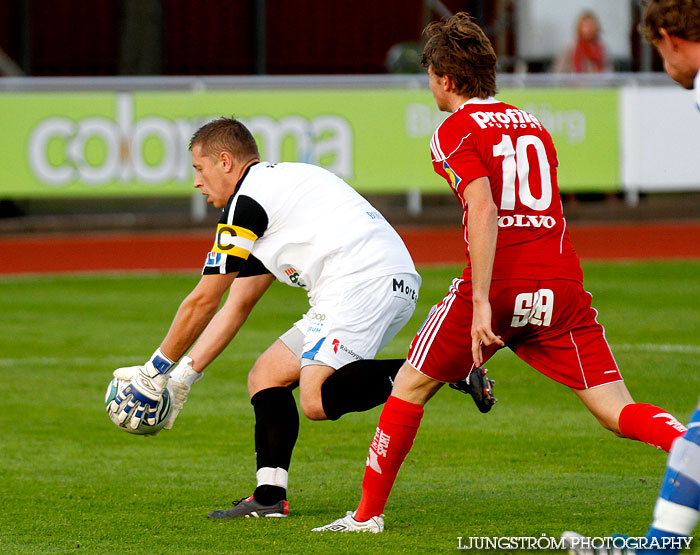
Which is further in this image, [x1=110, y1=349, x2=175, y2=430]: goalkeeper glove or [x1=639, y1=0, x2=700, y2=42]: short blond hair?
[x1=110, y1=349, x2=175, y2=430]: goalkeeper glove

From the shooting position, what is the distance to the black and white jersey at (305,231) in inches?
211

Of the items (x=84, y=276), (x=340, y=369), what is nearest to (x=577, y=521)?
(x=340, y=369)

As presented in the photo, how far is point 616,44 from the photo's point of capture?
79.0ft

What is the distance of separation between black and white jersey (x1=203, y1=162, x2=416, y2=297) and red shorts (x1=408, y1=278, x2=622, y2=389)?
2.45ft

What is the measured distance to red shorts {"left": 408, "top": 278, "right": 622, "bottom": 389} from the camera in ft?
15.9

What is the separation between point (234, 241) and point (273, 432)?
86 centimetres

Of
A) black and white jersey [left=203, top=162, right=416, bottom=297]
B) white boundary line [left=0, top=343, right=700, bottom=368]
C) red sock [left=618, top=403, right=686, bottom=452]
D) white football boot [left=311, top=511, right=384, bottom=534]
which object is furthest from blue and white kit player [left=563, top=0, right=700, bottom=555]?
white boundary line [left=0, top=343, right=700, bottom=368]

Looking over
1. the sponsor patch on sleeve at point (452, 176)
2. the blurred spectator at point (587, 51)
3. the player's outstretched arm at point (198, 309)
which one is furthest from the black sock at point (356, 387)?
the blurred spectator at point (587, 51)

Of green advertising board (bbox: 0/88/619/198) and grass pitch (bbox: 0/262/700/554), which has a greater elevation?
green advertising board (bbox: 0/88/619/198)

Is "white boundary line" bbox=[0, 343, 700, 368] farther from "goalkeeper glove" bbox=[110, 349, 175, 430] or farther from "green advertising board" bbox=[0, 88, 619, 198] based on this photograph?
"green advertising board" bbox=[0, 88, 619, 198]

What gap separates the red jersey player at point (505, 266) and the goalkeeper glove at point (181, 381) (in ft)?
3.49

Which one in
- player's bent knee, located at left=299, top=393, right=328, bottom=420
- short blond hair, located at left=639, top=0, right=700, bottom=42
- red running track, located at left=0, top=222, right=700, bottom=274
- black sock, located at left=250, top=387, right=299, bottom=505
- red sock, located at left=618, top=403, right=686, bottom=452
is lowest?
red running track, located at left=0, top=222, right=700, bottom=274

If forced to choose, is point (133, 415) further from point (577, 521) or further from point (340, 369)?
point (577, 521)

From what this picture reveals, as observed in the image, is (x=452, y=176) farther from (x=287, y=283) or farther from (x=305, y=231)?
(x=287, y=283)
